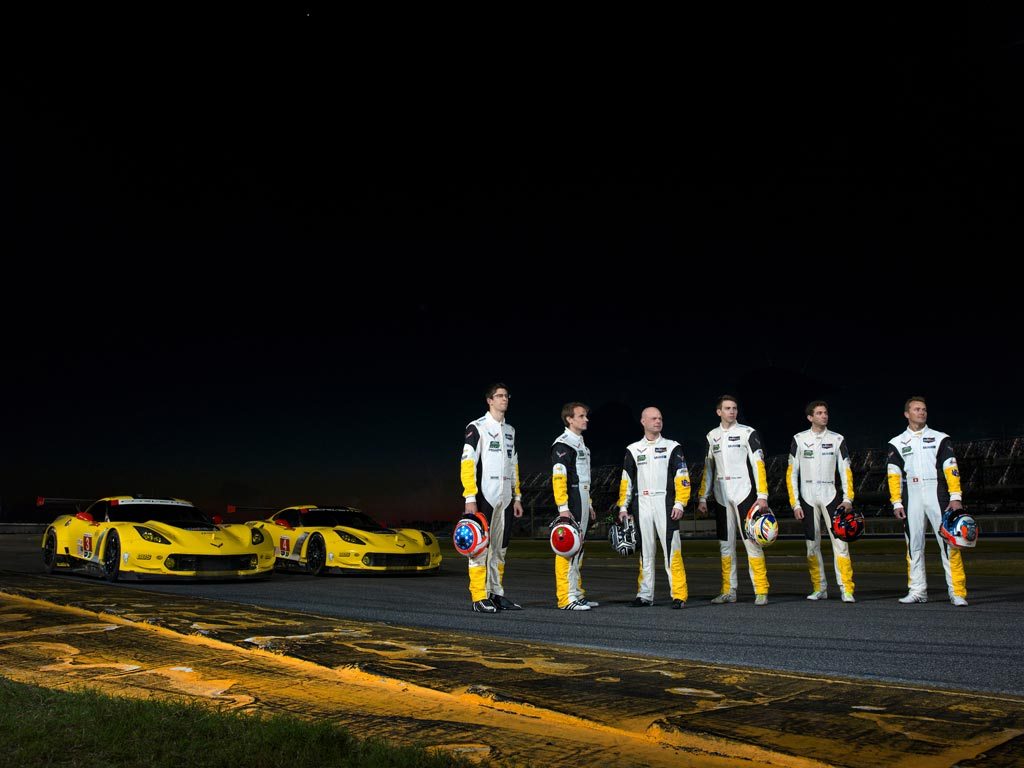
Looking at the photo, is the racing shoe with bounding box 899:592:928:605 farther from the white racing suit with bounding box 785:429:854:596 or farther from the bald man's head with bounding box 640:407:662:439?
the bald man's head with bounding box 640:407:662:439

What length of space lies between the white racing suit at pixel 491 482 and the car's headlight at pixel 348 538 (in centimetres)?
541

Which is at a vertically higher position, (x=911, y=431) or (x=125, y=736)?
(x=911, y=431)

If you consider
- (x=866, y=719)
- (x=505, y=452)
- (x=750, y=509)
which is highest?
(x=505, y=452)

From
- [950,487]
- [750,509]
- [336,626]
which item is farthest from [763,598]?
[336,626]

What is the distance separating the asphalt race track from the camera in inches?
225

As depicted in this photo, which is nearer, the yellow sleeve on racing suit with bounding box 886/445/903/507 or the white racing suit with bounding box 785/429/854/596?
the yellow sleeve on racing suit with bounding box 886/445/903/507

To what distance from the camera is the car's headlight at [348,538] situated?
1485cm

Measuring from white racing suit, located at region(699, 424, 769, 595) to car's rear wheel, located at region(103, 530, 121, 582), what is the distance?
837cm

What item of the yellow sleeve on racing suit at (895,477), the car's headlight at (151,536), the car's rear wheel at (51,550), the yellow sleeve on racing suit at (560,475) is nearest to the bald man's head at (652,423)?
the yellow sleeve on racing suit at (560,475)

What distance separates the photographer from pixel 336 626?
724cm

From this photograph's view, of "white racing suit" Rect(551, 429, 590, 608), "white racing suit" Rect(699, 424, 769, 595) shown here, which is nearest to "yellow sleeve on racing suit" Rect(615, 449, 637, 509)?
"white racing suit" Rect(551, 429, 590, 608)

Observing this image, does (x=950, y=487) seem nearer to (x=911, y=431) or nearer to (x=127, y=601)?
(x=911, y=431)

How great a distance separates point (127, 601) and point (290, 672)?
4643 mm

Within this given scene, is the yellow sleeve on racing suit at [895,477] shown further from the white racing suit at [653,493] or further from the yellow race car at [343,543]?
the yellow race car at [343,543]
